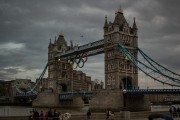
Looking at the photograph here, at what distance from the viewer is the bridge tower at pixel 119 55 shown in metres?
80.4

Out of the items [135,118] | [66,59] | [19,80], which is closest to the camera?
[135,118]

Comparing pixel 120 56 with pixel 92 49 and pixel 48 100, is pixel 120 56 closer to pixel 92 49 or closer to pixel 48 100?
pixel 92 49

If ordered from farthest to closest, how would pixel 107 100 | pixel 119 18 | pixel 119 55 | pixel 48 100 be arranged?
1. pixel 48 100
2. pixel 119 18
3. pixel 119 55
4. pixel 107 100

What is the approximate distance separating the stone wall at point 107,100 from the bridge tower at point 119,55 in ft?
25.3

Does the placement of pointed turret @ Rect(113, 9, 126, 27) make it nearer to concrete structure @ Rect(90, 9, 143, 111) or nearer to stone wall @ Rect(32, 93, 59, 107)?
concrete structure @ Rect(90, 9, 143, 111)

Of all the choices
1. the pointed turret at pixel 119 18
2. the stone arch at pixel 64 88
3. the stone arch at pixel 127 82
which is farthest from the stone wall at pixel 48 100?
the pointed turret at pixel 119 18

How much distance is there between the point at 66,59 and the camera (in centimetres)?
10969

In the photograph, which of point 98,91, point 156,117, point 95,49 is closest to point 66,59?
point 95,49

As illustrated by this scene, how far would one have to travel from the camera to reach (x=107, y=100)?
70.2 m

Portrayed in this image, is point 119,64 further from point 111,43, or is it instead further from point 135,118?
point 135,118

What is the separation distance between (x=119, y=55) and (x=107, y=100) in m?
15.1

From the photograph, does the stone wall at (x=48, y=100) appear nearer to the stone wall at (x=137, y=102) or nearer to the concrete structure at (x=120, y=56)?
Result: the concrete structure at (x=120, y=56)

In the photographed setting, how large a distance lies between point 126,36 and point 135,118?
2085 inches

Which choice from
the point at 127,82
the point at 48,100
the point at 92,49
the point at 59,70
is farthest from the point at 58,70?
the point at 127,82
